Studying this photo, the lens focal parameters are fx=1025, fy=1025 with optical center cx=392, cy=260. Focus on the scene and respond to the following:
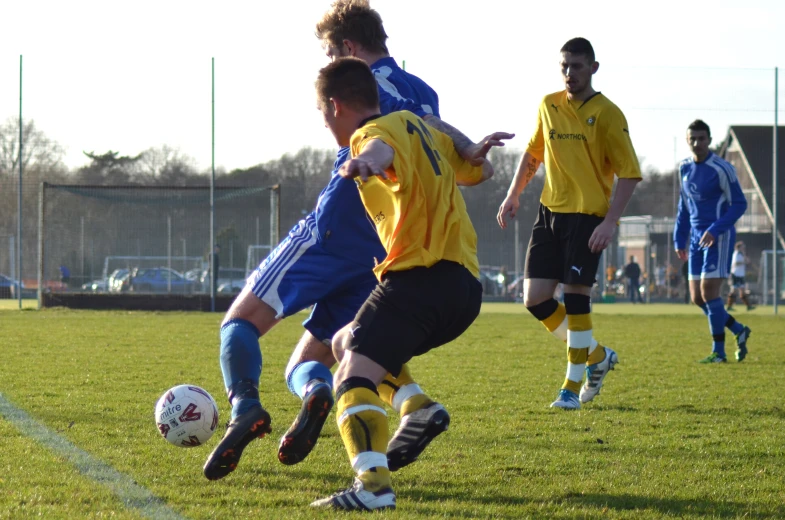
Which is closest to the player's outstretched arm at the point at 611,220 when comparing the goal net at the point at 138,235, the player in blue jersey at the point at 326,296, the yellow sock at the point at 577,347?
the yellow sock at the point at 577,347

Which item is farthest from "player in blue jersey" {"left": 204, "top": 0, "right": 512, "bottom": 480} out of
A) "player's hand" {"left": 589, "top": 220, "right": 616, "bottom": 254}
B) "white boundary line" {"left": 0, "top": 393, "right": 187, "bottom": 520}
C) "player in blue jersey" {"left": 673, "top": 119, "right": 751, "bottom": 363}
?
"player in blue jersey" {"left": 673, "top": 119, "right": 751, "bottom": 363}

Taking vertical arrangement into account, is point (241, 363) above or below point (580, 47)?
below

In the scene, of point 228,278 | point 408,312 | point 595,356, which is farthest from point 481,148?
point 228,278

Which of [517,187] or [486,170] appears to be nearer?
[486,170]

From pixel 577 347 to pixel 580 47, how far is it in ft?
5.81

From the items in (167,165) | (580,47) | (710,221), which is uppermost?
(167,165)

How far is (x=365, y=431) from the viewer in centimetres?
329

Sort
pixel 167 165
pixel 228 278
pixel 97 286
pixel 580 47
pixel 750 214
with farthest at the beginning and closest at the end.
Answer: pixel 750 214
pixel 228 278
pixel 167 165
pixel 97 286
pixel 580 47

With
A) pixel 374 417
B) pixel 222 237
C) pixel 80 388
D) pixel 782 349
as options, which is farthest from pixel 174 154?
pixel 374 417

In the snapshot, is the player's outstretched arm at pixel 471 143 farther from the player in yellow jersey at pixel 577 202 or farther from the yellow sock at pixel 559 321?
the yellow sock at pixel 559 321

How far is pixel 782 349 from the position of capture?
10984mm

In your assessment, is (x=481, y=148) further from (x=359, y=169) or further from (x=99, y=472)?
(x=99, y=472)

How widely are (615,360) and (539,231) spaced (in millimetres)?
934

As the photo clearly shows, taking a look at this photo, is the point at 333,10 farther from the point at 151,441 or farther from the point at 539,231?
the point at 539,231
